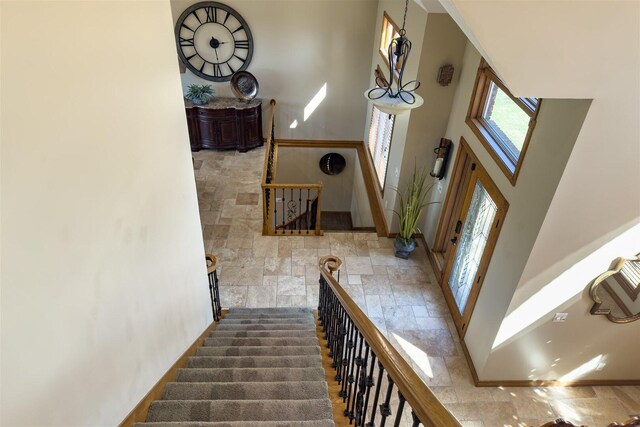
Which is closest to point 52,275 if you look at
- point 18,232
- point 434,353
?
point 18,232

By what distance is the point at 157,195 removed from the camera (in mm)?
2355

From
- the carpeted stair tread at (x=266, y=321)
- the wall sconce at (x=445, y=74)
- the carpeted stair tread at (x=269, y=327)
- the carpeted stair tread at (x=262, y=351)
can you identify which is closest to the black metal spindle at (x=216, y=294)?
the carpeted stair tread at (x=266, y=321)

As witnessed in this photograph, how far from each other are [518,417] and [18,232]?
4116mm

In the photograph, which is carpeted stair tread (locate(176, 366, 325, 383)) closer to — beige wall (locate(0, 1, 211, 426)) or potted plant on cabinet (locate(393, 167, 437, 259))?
beige wall (locate(0, 1, 211, 426))

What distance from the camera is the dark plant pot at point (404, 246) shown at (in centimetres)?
554

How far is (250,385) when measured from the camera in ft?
8.07

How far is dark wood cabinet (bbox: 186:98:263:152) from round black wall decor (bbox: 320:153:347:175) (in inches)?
58.6

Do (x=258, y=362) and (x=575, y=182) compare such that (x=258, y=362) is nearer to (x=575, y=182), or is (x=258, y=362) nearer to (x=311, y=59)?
(x=575, y=182)

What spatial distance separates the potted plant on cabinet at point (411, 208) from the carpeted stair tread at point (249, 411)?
11.3 ft

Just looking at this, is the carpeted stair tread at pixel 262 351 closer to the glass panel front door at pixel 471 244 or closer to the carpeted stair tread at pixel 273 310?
the carpeted stair tread at pixel 273 310

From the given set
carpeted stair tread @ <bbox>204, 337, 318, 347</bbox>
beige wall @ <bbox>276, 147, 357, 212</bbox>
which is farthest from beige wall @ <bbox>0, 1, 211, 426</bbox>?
beige wall @ <bbox>276, 147, 357, 212</bbox>

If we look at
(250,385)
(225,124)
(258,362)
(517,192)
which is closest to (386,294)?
(517,192)

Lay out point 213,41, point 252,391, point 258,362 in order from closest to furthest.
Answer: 1. point 252,391
2. point 258,362
3. point 213,41

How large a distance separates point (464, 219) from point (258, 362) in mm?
2871
